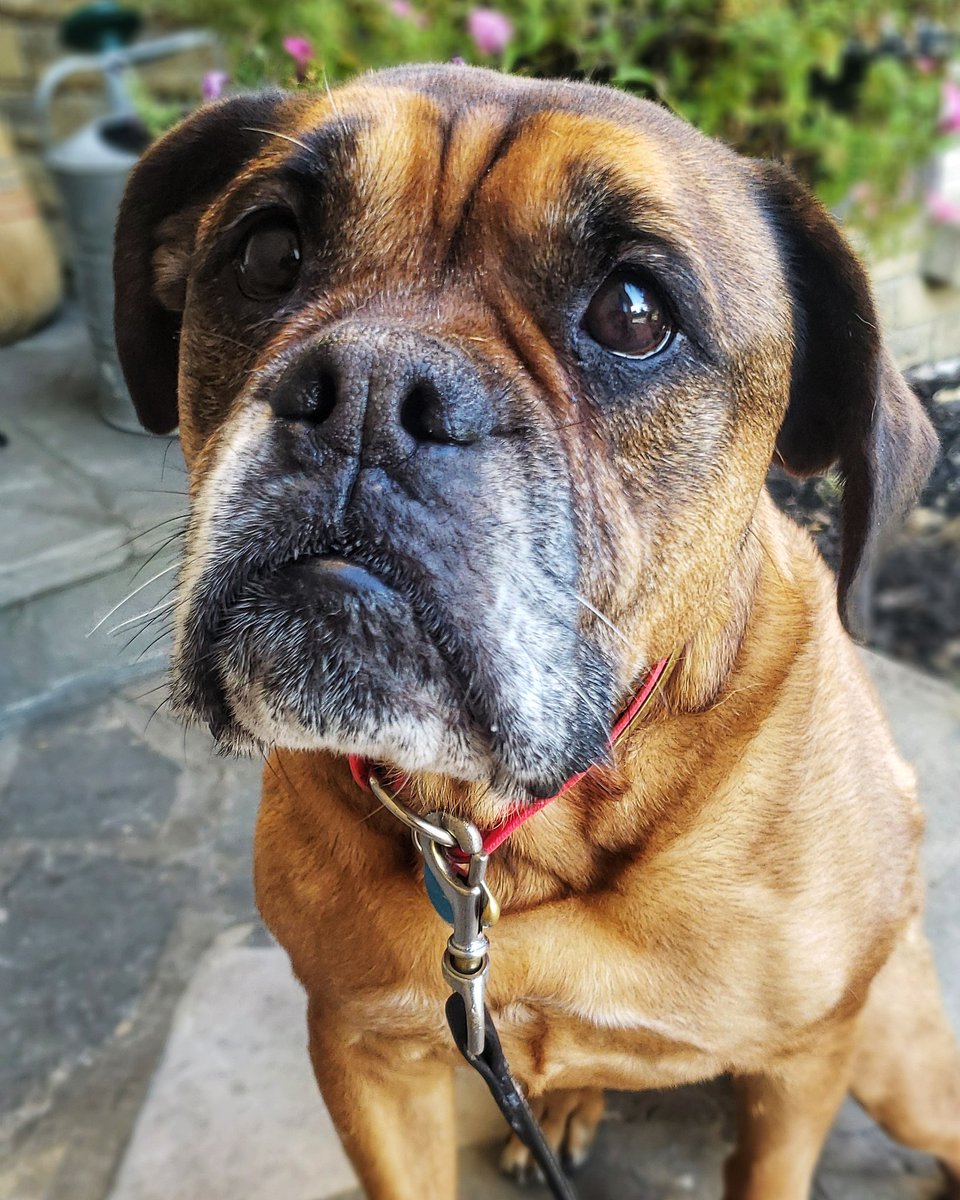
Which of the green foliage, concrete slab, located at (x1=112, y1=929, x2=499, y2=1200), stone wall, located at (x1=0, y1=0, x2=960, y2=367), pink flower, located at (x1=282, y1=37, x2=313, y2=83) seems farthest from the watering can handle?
concrete slab, located at (x1=112, y1=929, x2=499, y2=1200)

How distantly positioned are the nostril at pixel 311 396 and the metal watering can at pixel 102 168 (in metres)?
1.52

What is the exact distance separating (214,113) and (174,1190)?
1.73m

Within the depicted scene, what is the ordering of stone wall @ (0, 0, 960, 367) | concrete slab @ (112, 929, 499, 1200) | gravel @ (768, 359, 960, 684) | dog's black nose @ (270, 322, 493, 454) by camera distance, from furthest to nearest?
stone wall @ (0, 0, 960, 367) → gravel @ (768, 359, 960, 684) → concrete slab @ (112, 929, 499, 1200) → dog's black nose @ (270, 322, 493, 454)

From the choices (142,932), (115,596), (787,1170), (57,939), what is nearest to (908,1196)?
(787,1170)

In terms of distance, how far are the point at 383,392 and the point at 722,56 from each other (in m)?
2.85

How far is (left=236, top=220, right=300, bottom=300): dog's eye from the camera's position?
1236 mm

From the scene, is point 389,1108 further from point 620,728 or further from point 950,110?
point 950,110

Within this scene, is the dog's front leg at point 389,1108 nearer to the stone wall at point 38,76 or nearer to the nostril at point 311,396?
the nostril at point 311,396

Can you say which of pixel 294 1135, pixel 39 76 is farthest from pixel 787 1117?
pixel 39 76

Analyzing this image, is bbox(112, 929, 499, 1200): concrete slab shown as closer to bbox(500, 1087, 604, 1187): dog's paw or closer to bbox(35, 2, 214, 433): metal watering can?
bbox(500, 1087, 604, 1187): dog's paw

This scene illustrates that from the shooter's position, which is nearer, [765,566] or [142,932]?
[765,566]

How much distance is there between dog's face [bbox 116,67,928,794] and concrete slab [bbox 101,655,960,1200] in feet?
3.67

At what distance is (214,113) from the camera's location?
1411 millimetres

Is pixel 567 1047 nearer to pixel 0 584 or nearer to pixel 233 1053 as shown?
pixel 233 1053
